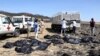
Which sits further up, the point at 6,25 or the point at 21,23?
the point at 6,25

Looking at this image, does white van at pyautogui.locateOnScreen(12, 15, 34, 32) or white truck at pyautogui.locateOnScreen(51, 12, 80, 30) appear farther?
white truck at pyautogui.locateOnScreen(51, 12, 80, 30)

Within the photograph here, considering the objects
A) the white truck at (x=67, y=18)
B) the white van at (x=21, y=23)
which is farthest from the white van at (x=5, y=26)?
the white truck at (x=67, y=18)

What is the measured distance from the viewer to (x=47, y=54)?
57.1 feet

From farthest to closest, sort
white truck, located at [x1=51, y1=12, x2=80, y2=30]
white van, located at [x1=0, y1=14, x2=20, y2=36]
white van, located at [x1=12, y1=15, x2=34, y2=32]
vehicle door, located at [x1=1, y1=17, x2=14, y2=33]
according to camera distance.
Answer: white truck, located at [x1=51, y1=12, x2=80, y2=30] → white van, located at [x1=12, y1=15, x2=34, y2=32] → vehicle door, located at [x1=1, y1=17, x2=14, y2=33] → white van, located at [x1=0, y1=14, x2=20, y2=36]

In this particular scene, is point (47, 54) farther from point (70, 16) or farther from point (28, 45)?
point (70, 16)

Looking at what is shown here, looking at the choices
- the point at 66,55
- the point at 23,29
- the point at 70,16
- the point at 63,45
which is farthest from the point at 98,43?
the point at 70,16

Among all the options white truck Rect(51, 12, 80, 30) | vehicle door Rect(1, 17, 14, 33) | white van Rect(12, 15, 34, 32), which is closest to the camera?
vehicle door Rect(1, 17, 14, 33)

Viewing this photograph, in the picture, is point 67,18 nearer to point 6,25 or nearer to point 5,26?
point 6,25

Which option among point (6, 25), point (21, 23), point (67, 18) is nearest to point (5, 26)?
point (6, 25)

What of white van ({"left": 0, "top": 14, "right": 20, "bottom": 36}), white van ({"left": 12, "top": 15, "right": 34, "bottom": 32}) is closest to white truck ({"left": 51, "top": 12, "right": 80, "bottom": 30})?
white van ({"left": 12, "top": 15, "right": 34, "bottom": 32})

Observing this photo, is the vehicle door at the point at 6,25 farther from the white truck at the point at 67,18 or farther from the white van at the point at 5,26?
the white truck at the point at 67,18

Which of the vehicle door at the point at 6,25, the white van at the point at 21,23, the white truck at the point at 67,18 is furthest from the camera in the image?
the white truck at the point at 67,18

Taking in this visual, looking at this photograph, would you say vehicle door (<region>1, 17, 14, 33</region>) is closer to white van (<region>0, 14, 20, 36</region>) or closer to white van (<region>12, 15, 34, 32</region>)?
white van (<region>0, 14, 20, 36</region>)

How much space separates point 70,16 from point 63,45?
45.1 feet
